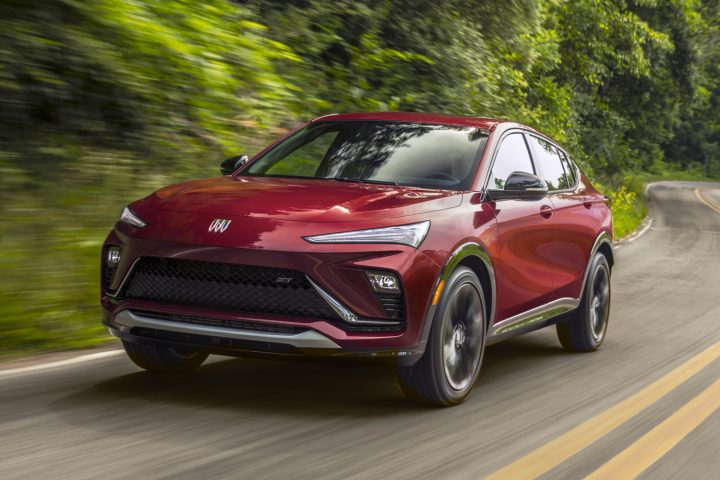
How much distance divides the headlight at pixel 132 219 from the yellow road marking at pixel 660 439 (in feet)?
8.64

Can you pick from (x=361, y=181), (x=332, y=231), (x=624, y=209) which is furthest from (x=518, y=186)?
(x=624, y=209)

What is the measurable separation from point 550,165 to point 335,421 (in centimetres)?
334

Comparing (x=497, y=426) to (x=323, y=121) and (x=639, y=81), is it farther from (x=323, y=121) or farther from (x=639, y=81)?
(x=639, y=81)

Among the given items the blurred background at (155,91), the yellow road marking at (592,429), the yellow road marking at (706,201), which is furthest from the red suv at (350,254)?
the yellow road marking at (706,201)

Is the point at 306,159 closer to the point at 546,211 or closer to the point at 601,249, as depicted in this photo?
the point at 546,211

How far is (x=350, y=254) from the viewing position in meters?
5.43

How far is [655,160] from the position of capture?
80812mm

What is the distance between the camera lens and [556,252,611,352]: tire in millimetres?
8609

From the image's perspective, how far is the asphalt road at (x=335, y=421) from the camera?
4770 mm

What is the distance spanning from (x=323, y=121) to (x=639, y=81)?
3311 centimetres

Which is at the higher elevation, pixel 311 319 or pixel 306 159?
pixel 306 159

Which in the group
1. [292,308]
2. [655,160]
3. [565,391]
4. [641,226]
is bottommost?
[655,160]

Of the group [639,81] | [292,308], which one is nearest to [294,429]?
[292,308]

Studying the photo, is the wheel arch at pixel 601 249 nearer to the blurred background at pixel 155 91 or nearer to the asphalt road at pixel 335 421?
the asphalt road at pixel 335 421
